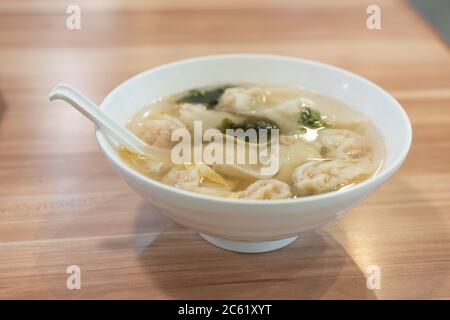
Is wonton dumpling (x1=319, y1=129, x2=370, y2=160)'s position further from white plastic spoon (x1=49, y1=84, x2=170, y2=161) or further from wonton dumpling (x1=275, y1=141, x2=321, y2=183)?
white plastic spoon (x1=49, y1=84, x2=170, y2=161)

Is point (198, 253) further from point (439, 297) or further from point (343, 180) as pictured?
point (439, 297)

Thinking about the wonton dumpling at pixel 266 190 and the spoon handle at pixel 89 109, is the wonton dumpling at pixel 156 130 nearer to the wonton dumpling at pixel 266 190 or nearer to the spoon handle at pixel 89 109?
the spoon handle at pixel 89 109

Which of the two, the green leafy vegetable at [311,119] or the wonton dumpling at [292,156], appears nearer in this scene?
the wonton dumpling at [292,156]

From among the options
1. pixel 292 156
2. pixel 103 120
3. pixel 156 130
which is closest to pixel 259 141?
pixel 292 156

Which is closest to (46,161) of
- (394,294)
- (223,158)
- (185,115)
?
(185,115)

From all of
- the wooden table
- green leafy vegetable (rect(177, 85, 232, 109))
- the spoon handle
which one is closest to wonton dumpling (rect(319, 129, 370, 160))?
the wooden table

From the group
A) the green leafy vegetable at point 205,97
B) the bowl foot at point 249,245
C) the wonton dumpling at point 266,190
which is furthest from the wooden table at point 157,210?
the green leafy vegetable at point 205,97

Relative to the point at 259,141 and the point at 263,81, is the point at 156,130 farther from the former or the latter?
the point at 263,81
